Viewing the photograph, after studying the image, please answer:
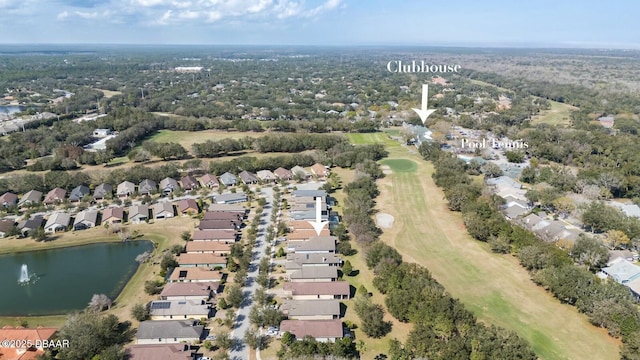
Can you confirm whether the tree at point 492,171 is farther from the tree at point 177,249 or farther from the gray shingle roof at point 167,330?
the gray shingle roof at point 167,330

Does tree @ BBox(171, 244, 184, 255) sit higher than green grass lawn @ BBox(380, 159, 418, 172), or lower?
lower

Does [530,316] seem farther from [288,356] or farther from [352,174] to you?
[352,174]

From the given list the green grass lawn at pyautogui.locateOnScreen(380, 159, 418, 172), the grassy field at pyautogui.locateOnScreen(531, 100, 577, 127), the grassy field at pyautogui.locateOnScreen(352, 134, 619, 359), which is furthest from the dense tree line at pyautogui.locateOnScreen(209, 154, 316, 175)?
the grassy field at pyautogui.locateOnScreen(531, 100, 577, 127)

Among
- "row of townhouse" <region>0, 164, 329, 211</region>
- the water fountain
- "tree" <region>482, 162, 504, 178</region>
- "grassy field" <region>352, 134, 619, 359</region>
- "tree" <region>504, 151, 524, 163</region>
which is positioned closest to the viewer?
"grassy field" <region>352, 134, 619, 359</region>

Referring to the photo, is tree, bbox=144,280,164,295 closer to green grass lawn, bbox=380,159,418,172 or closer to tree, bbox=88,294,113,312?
tree, bbox=88,294,113,312

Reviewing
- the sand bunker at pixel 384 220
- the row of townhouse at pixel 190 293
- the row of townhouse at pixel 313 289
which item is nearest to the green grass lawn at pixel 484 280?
the sand bunker at pixel 384 220

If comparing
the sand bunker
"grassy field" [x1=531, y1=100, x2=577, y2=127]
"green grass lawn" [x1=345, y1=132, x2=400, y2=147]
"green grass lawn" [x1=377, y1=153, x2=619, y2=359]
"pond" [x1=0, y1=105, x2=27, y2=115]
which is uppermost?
"pond" [x1=0, y1=105, x2=27, y2=115]

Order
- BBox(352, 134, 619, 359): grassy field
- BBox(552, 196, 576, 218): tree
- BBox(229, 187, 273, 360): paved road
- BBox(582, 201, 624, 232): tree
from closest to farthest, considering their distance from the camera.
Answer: BBox(229, 187, 273, 360): paved road < BBox(352, 134, 619, 359): grassy field < BBox(582, 201, 624, 232): tree < BBox(552, 196, 576, 218): tree
